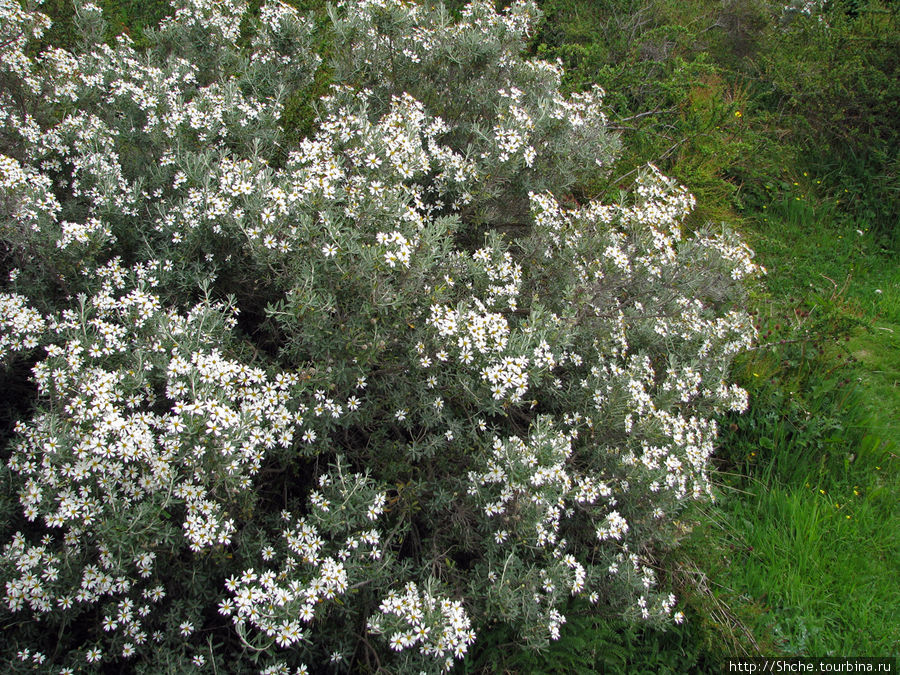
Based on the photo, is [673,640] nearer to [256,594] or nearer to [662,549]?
[662,549]

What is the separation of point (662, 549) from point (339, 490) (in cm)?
191

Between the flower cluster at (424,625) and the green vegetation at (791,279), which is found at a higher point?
the green vegetation at (791,279)

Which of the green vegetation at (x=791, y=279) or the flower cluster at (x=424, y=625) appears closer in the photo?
the flower cluster at (x=424, y=625)

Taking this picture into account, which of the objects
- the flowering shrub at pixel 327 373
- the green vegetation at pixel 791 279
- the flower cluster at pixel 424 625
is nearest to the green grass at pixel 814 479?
the green vegetation at pixel 791 279

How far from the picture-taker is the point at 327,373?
243 cm

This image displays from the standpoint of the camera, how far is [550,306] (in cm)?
344

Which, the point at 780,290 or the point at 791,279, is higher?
the point at 791,279

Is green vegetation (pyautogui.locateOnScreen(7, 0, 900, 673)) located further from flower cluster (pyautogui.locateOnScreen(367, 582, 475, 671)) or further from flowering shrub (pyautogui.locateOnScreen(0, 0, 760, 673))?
flower cluster (pyautogui.locateOnScreen(367, 582, 475, 671))

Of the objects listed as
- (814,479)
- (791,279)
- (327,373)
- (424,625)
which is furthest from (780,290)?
(424,625)

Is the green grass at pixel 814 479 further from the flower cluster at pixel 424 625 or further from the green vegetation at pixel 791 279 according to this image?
the flower cluster at pixel 424 625

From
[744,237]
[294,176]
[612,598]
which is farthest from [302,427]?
[744,237]

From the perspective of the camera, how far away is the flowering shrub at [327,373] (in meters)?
2.12

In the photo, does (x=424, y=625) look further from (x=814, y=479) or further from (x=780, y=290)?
(x=780, y=290)

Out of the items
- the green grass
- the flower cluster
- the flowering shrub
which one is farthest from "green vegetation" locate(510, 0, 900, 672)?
the flower cluster
